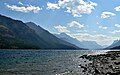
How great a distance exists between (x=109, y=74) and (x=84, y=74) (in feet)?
21.8

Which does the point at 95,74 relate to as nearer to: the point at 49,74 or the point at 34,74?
the point at 49,74

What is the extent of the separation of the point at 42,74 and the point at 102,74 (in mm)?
15385

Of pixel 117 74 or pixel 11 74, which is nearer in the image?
pixel 117 74

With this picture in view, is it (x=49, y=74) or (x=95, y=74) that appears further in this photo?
(x=49, y=74)

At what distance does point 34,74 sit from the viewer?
5806cm

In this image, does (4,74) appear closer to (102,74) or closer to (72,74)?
Answer: (72,74)

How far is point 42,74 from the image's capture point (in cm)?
5847

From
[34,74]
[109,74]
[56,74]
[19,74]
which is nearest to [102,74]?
[109,74]

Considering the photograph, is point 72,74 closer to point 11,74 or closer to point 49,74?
point 49,74

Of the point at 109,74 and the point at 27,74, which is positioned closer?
the point at 109,74

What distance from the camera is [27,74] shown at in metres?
57.9

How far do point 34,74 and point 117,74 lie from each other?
20.7 meters

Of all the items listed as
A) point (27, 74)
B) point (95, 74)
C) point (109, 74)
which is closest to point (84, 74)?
point (95, 74)

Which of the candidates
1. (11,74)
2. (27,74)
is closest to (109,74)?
(27,74)
